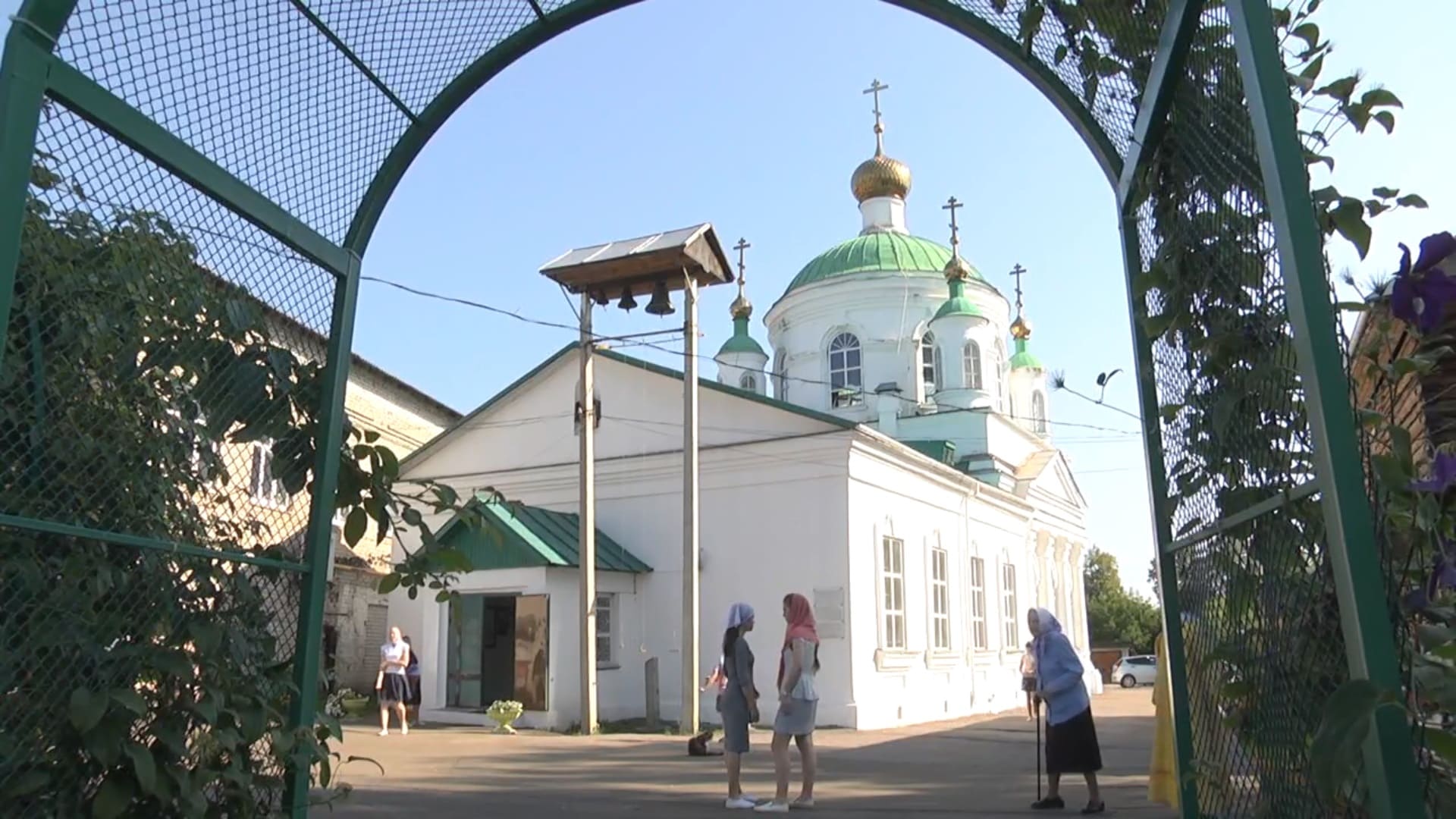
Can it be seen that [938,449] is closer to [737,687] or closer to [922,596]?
[922,596]

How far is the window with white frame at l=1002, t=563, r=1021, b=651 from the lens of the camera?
96.0ft

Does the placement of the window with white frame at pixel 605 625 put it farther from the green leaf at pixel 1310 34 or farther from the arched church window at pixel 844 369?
the green leaf at pixel 1310 34

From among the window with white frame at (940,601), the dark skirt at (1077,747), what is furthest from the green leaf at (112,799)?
the window with white frame at (940,601)

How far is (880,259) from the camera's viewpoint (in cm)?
3309

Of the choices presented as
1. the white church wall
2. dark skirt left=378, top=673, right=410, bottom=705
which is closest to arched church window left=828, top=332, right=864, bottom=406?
the white church wall

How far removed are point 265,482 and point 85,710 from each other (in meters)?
1.08

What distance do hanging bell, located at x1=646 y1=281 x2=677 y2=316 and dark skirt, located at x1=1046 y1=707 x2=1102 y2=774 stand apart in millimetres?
12405

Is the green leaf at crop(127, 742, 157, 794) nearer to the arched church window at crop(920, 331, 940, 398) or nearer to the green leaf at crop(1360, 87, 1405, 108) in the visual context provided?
the green leaf at crop(1360, 87, 1405, 108)

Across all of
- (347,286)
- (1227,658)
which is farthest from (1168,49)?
(347,286)

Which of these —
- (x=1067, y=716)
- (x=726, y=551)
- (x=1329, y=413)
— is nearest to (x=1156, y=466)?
(x=1329, y=413)

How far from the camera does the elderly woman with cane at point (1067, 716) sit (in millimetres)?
8453

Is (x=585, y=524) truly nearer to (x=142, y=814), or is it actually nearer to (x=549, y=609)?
(x=549, y=609)

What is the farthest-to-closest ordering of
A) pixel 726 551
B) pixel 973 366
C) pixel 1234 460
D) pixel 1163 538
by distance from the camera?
pixel 973 366 < pixel 726 551 < pixel 1163 538 < pixel 1234 460

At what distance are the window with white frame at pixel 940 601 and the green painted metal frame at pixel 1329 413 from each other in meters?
22.7
